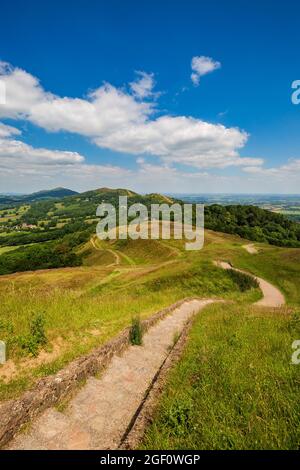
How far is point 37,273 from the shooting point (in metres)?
73.1

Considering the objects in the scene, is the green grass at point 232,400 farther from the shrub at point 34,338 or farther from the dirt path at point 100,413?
the shrub at point 34,338

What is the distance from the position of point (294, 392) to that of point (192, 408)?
2.46m

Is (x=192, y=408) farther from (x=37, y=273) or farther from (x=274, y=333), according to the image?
(x=37, y=273)

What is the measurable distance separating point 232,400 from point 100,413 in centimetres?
317

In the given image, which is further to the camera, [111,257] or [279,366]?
[111,257]

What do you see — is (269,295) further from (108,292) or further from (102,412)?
(102,412)

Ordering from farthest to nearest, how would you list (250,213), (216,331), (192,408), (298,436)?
(250,213) < (216,331) < (192,408) < (298,436)

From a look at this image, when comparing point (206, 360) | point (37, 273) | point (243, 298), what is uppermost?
point (206, 360)

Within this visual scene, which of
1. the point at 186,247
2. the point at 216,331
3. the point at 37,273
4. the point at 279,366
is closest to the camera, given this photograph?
the point at 279,366

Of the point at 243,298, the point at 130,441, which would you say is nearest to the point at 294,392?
the point at 130,441

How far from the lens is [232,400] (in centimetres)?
675

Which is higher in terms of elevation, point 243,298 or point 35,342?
point 35,342

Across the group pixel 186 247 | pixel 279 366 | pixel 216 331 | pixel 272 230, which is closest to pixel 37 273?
pixel 186 247

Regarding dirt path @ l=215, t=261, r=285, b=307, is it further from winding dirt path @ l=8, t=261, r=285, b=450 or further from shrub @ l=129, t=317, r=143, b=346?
winding dirt path @ l=8, t=261, r=285, b=450
